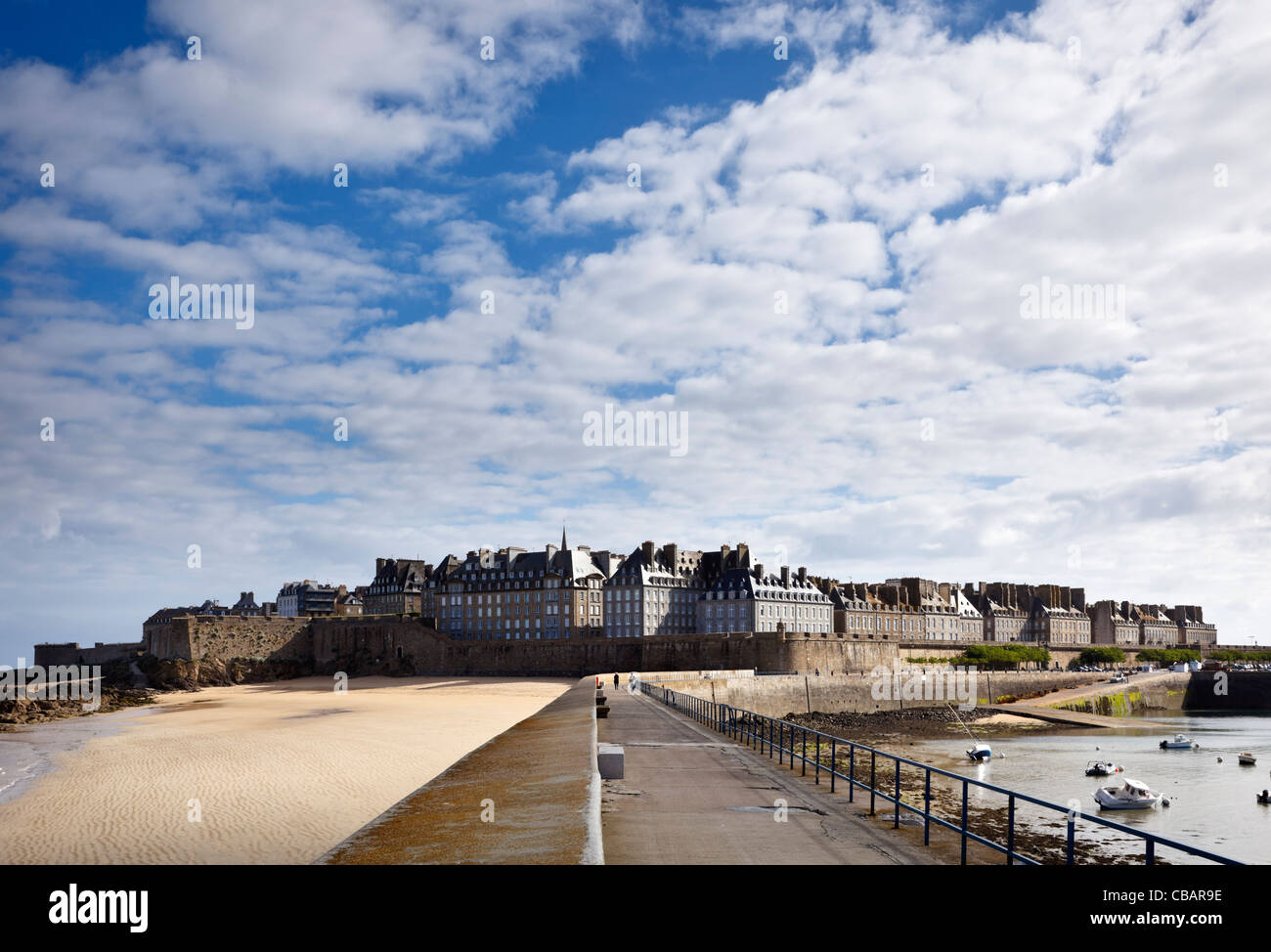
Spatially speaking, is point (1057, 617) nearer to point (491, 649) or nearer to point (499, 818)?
point (491, 649)

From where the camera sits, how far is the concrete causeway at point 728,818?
1130 cm

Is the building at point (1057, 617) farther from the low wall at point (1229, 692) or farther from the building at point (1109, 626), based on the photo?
the low wall at point (1229, 692)

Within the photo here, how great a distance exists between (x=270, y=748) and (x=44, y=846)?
60.5ft

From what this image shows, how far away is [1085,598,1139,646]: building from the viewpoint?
151125 millimetres

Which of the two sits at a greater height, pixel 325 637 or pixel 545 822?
pixel 545 822

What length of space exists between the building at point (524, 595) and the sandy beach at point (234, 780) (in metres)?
42.3

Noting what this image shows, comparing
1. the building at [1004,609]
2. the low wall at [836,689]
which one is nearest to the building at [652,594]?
the low wall at [836,689]

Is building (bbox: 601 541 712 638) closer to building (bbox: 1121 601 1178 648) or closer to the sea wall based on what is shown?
the sea wall

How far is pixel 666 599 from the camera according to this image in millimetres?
105938

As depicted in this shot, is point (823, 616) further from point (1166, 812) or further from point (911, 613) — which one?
point (1166, 812)

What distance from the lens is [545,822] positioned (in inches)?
429

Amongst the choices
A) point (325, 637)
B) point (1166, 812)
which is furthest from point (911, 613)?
point (1166, 812)

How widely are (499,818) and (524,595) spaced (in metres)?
98.3

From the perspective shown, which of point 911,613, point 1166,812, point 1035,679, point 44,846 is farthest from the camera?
point 911,613
